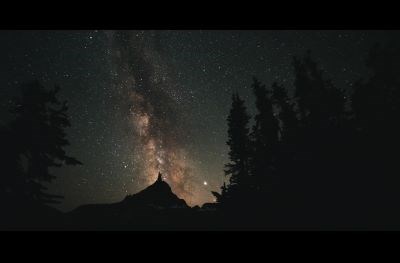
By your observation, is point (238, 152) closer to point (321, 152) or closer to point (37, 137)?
point (321, 152)

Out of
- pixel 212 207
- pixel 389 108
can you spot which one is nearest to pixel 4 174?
pixel 212 207

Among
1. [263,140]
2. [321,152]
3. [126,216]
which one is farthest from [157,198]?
[321,152]

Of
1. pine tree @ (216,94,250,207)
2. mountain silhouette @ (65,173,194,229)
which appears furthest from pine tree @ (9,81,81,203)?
pine tree @ (216,94,250,207)

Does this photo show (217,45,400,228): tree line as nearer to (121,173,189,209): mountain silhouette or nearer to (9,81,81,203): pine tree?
(121,173,189,209): mountain silhouette

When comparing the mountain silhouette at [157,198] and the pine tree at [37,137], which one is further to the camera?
the mountain silhouette at [157,198]

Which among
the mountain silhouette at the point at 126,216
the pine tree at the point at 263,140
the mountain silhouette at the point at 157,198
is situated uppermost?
the pine tree at the point at 263,140

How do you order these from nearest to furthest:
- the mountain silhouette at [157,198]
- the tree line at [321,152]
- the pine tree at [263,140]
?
the tree line at [321,152]
the pine tree at [263,140]
the mountain silhouette at [157,198]

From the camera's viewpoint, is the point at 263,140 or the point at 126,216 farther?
the point at 263,140

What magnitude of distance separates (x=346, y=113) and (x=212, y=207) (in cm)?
1854

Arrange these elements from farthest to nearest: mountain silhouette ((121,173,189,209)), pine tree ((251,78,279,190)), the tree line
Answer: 1. mountain silhouette ((121,173,189,209))
2. pine tree ((251,78,279,190))
3. the tree line

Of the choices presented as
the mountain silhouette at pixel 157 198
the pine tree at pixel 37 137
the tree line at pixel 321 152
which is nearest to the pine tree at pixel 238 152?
the tree line at pixel 321 152

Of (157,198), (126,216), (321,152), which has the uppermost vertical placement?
(321,152)

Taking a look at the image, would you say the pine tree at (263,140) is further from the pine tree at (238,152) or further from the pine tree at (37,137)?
the pine tree at (37,137)

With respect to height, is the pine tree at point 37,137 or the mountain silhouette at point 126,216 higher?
the pine tree at point 37,137
